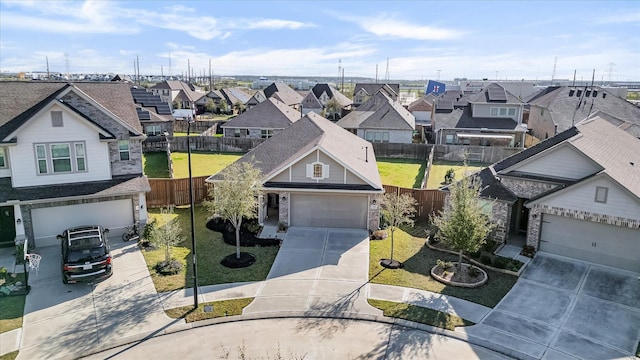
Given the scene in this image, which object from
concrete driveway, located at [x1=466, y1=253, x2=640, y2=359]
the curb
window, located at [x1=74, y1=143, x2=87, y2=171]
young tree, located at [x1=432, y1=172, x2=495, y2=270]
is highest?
window, located at [x1=74, y1=143, x2=87, y2=171]

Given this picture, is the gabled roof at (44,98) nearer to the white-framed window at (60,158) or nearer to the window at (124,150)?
the window at (124,150)

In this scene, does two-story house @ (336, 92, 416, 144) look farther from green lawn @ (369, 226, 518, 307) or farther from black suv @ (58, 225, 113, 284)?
black suv @ (58, 225, 113, 284)

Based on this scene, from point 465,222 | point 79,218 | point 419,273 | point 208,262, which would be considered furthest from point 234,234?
point 465,222

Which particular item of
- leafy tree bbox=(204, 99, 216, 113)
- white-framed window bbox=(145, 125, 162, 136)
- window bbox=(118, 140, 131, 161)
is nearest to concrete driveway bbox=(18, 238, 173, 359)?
window bbox=(118, 140, 131, 161)

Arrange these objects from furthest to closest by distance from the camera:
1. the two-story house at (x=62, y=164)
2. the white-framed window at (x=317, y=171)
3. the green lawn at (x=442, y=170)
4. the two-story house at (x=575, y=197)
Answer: the green lawn at (x=442, y=170)
the white-framed window at (x=317, y=171)
the two-story house at (x=62, y=164)
the two-story house at (x=575, y=197)

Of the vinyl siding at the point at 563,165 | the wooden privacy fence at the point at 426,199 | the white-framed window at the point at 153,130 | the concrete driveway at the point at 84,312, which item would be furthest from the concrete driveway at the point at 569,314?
the white-framed window at the point at 153,130

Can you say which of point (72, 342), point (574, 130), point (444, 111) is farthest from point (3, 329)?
point (444, 111)
